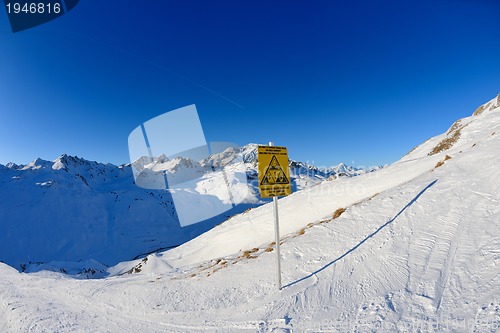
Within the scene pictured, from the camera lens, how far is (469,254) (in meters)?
5.36

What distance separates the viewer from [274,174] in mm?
5496

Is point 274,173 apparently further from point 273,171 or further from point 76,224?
point 76,224

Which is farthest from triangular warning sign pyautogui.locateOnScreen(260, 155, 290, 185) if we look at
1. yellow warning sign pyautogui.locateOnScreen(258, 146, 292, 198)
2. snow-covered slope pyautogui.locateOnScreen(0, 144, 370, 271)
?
snow-covered slope pyautogui.locateOnScreen(0, 144, 370, 271)

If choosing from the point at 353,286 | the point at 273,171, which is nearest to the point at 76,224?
the point at 273,171

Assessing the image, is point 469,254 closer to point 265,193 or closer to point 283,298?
point 283,298

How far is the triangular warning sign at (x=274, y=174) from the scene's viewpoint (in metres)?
5.37

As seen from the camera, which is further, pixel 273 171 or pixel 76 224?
pixel 76 224

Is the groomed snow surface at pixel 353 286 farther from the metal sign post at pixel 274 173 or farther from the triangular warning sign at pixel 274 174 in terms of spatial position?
the triangular warning sign at pixel 274 174

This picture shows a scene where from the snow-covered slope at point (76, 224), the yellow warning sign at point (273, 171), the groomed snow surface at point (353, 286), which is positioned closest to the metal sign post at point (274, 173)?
the yellow warning sign at point (273, 171)

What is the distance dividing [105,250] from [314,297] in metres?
87.3

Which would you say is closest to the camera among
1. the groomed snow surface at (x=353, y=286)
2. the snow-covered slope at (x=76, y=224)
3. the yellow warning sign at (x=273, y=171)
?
the groomed snow surface at (x=353, y=286)

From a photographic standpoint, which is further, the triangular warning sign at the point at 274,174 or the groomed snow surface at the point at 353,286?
the triangular warning sign at the point at 274,174

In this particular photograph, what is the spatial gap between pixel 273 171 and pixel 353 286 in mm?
2924

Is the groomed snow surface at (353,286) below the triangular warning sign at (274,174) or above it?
below
